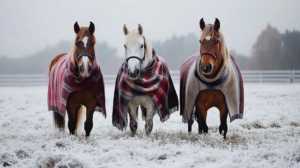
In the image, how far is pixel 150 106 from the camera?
370 cm

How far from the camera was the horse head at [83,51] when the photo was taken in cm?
339

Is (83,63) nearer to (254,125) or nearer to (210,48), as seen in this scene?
(210,48)

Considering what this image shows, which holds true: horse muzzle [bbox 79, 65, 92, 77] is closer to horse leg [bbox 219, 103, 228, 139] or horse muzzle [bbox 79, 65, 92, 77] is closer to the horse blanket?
the horse blanket

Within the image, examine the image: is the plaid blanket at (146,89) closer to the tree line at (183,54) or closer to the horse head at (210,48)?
the horse head at (210,48)

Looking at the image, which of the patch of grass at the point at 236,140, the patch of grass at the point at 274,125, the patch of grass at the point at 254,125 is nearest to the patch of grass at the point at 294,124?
the patch of grass at the point at 274,125

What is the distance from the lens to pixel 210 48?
334cm

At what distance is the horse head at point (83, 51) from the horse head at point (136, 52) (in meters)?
0.46

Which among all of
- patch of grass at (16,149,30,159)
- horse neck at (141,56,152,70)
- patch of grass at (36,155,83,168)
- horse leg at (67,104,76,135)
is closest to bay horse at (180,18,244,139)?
horse neck at (141,56,152,70)

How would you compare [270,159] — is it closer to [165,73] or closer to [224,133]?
[224,133]

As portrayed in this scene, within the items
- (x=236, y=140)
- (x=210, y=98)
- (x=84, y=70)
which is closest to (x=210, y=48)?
(x=210, y=98)

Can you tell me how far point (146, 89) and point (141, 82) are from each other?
114 millimetres

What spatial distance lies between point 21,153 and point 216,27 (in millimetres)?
2712

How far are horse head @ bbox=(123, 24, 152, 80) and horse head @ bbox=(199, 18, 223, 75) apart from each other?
72cm

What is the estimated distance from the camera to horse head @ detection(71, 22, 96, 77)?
A: 3.39 meters
